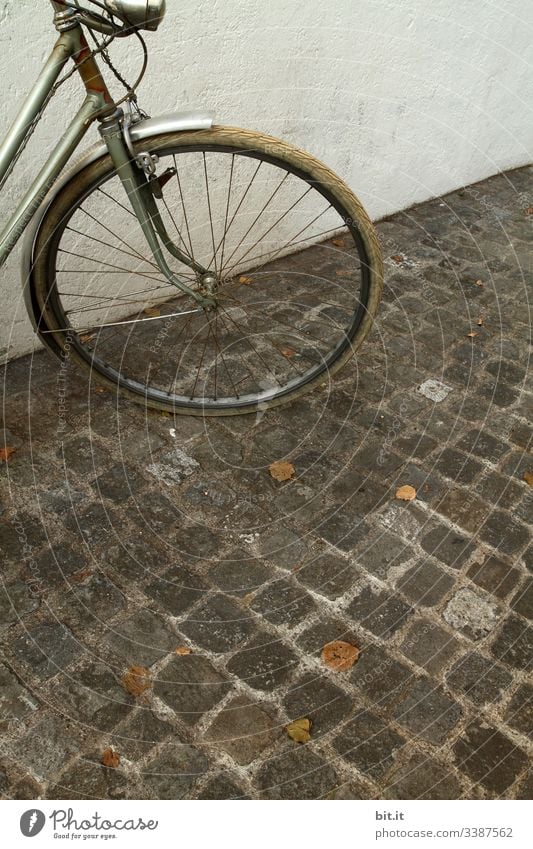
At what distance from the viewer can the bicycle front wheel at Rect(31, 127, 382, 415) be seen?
2.95 metres

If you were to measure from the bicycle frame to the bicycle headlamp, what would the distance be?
Answer: 148mm

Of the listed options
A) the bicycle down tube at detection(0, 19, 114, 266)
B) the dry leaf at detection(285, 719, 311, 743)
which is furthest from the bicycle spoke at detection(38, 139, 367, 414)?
the dry leaf at detection(285, 719, 311, 743)

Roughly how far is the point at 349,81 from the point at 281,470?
2.42 meters

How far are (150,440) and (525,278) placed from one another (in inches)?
98.5

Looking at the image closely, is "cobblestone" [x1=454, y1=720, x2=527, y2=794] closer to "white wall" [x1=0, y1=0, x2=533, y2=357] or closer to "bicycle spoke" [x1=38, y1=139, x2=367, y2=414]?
"bicycle spoke" [x1=38, y1=139, x2=367, y2=414]

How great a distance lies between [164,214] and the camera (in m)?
3.99

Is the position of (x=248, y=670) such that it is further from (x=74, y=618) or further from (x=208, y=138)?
(x=208, y=138)

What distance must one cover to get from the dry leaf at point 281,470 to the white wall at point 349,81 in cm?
134

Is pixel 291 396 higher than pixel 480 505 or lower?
higher

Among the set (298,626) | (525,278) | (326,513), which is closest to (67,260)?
(326,513)

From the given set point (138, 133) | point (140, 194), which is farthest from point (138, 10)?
point (140, 194)

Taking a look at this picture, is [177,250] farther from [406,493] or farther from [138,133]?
[406,493]

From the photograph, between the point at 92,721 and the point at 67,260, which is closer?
the point at 92,721

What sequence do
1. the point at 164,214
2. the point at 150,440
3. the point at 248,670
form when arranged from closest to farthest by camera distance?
the point at 248,670 < the point at 150,440 < the point at 164,214
